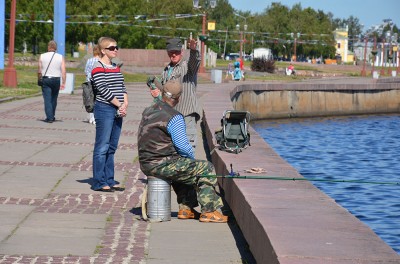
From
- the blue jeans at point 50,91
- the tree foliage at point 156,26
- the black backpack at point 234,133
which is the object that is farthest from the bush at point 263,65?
the black backpack at point 234,133

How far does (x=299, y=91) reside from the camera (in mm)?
45312

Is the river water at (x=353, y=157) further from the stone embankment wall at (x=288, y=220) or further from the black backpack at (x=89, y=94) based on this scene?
the black backpack at (x=89, y=94)

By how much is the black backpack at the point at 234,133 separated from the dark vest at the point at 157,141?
324 cm

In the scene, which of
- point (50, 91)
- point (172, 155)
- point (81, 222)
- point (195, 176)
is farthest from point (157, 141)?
point (50, 91)

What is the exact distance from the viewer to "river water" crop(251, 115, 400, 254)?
15984 mm

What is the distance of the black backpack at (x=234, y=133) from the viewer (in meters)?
14.2

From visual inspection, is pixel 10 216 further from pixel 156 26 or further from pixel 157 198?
pixel 156 26

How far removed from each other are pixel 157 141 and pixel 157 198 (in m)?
0.57

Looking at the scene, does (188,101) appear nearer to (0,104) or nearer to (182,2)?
(0,104)

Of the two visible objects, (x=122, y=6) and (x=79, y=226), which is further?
(x=122, y=6)

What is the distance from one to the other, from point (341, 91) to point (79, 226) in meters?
38.6

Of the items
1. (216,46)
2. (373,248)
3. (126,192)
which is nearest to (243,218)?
(373,248)

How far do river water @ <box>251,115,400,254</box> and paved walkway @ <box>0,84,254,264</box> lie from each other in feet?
9.48

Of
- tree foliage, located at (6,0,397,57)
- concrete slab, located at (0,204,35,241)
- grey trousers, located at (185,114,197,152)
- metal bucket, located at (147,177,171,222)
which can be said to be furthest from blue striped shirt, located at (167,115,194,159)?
tree foliage, located at (6,0,397,57)
